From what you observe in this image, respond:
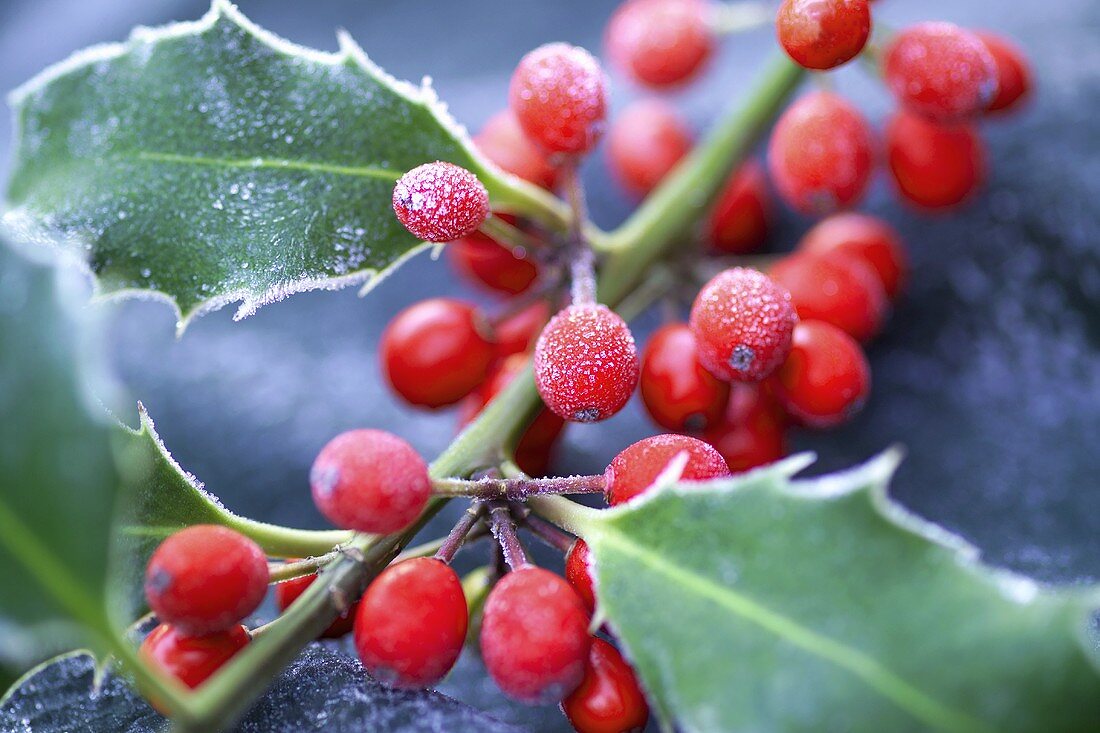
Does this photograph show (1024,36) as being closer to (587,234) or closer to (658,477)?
(587,234)

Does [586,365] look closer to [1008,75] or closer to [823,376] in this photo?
[823,376]

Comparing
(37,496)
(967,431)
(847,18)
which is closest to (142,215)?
(37,496)

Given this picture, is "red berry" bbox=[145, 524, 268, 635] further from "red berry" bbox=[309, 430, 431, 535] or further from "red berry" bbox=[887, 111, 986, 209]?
"red berry" bbox=[887, 111, 986, 209]

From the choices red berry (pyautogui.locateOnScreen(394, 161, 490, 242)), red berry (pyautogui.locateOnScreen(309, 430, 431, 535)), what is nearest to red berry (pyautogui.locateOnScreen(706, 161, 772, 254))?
red berry (pyautogui.locateOnScreen(394, 161, 490, 242))

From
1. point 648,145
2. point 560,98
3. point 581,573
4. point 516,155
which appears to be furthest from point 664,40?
point 581,573

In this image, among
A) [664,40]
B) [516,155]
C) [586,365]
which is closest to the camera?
[586,365]
